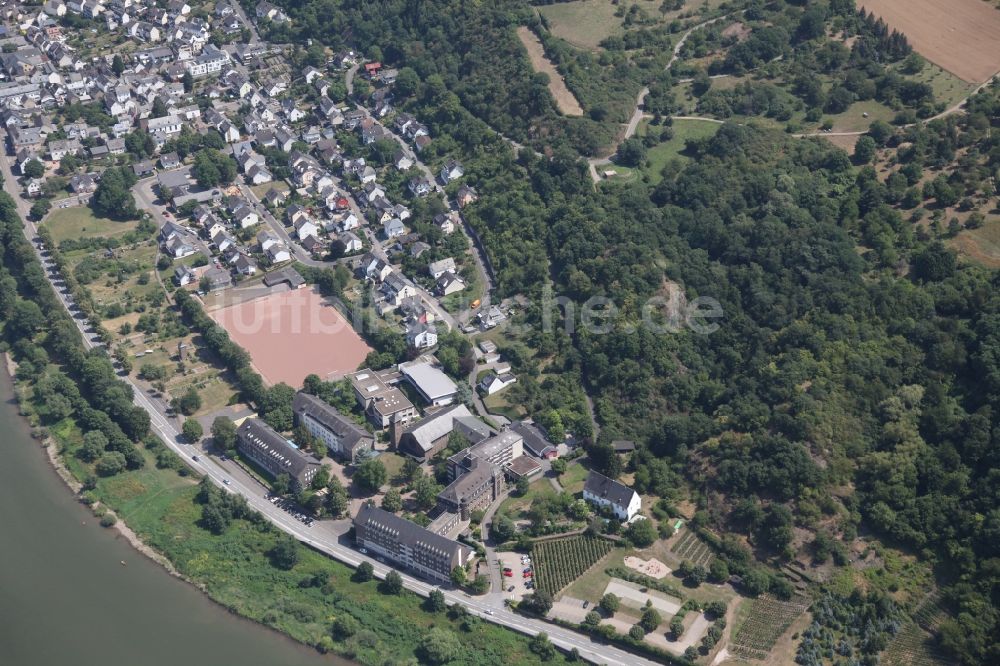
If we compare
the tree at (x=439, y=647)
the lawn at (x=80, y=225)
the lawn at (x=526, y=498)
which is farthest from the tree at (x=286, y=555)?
the lawn at (x=80, y=225)

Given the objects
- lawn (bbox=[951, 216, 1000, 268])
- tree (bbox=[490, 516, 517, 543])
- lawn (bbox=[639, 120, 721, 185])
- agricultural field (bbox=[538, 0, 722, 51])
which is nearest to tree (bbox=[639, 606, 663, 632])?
tree (bbox=[490, 516, 517, 543])

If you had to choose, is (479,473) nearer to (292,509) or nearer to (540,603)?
(540,603)

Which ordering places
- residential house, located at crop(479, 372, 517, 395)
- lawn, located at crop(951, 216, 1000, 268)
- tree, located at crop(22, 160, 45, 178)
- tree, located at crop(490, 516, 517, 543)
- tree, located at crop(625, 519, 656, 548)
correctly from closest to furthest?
tree, located at crop(625, 519, 656, 548), tree, located at crop(490, 516, 517, 543), lawn, located at crop(951, 216, 1000, 268), residential house, located at crop(479, 372, 517, 395), tree, located at crop(22, 160, 45, 178)

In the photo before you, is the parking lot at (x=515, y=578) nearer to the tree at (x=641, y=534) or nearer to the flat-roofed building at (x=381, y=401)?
the tree at (x=641, y=534)

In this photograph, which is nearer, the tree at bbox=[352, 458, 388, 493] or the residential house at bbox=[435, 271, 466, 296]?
the tree at bbox=[352, 458, 388, 493]

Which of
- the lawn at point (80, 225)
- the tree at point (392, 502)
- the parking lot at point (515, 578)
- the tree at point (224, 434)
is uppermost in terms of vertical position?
the parking lot at point (515, 578)

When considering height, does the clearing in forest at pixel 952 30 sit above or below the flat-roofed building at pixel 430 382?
above

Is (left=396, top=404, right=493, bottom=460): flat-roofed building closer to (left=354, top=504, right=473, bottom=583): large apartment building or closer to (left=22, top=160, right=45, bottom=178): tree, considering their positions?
(left=354, top=504, right=473, bottom=583): large apartment building
